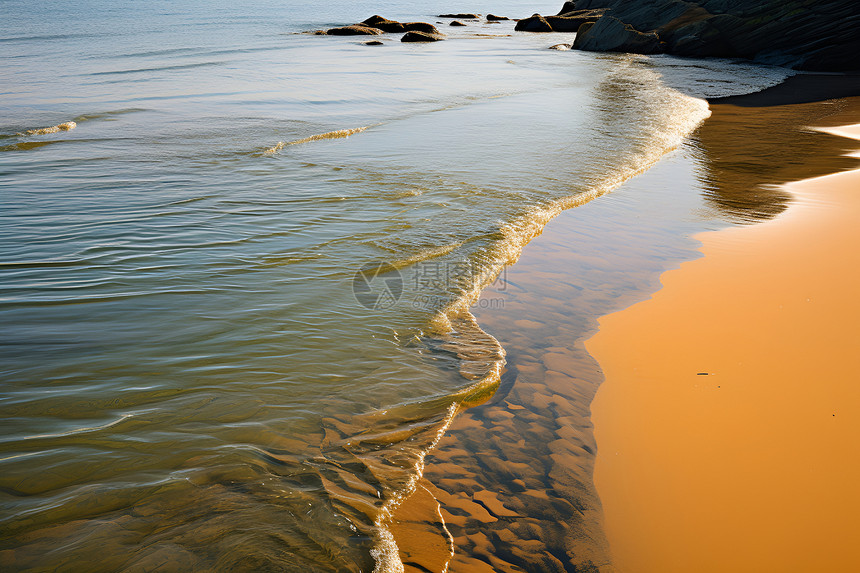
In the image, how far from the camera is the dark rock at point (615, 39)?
2478 cm

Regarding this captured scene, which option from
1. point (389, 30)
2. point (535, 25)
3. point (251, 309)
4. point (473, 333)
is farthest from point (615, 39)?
point (251, 309)

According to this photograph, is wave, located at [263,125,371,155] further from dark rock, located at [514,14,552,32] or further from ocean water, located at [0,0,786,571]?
dark rock, located at [514,14,552,32]

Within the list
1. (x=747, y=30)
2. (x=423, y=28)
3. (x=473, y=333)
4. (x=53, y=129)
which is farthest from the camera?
(x=423, y=28)

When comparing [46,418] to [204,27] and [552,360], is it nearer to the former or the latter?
[552,360]

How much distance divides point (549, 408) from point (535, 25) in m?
41.6

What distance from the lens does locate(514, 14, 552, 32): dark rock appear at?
126 feet

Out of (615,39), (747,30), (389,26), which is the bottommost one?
(615,39)

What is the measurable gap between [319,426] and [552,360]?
1.42 meters

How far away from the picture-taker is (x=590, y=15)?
1399 inches

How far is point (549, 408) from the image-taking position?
2758 mm

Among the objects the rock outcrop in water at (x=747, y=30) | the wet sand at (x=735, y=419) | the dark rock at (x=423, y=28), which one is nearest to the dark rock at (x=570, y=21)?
the rock outcrop in water at (x=747, y=30)

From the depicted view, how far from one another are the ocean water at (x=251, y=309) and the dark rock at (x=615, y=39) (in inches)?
650

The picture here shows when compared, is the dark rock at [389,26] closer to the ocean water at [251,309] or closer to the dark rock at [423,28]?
the dark rock at [423,28]

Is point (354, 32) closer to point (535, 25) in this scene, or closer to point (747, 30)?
point (535, 25)
